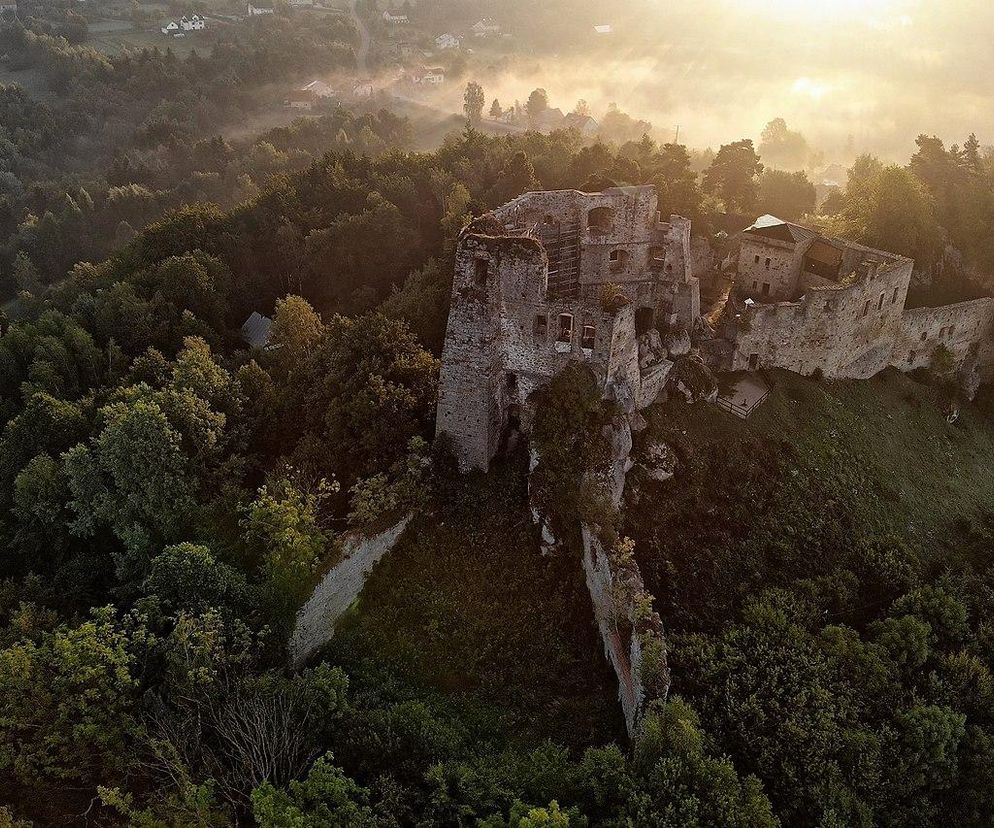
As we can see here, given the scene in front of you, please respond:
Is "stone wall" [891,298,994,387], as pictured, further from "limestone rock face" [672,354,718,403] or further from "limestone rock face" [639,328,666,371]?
"limestone rock face" [639,328,666,371]

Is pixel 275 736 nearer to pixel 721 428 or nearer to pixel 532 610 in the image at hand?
pixel 532 610

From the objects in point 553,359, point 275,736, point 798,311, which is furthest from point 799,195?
point 275,736

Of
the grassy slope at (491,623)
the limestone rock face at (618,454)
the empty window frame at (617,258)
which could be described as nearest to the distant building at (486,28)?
the empty window frame at (617,258)

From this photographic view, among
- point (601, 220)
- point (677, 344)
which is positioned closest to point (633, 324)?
point (677, 344)

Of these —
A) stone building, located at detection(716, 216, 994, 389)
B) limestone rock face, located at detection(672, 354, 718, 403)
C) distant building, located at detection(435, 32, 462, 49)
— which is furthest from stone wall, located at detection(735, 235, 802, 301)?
distant building, located at detection(435, 32, 462, 49)

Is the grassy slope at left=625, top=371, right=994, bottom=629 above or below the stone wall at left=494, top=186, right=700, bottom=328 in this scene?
below

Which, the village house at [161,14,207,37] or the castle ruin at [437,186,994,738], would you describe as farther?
the village house at [161,14,207,37]

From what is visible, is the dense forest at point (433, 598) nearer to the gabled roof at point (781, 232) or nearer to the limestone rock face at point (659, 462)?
the limestone rock face at point (659, 462)

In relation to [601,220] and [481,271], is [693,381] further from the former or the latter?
[481,271]
